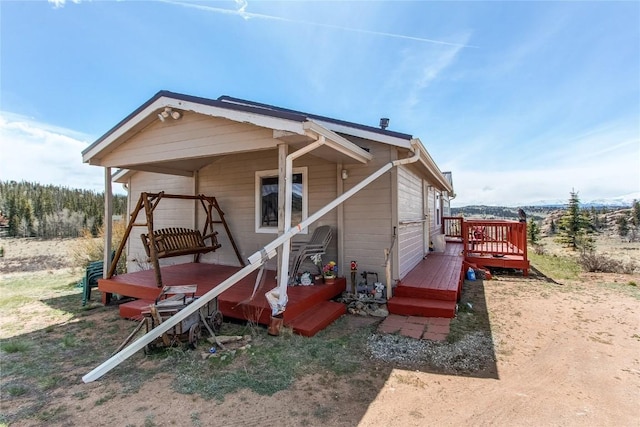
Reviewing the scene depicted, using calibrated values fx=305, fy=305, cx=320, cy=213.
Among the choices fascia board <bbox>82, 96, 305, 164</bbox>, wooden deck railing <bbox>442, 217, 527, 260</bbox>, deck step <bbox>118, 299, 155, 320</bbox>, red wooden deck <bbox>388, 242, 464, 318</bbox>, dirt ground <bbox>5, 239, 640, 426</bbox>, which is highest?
fascia board <bbox>82, 96, 305, 164</bbox>

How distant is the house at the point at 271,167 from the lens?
419 centimetres

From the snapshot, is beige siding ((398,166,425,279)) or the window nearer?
beige siding ((398,166,425,279))

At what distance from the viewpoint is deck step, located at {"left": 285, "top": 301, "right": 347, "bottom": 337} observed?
12.5ft

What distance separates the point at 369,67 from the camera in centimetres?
1036

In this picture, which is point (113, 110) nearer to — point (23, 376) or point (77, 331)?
point (77, 331)

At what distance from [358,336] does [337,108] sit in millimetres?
14773

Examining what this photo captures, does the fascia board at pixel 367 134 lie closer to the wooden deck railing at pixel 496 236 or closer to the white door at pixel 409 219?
the white door at pixel 409 219

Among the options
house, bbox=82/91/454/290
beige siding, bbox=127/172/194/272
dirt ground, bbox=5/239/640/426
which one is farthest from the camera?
beige siding, bbox=127/172/194/272

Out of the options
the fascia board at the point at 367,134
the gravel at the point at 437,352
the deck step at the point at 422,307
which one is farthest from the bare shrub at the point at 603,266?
the fascia board at the point at 367,134

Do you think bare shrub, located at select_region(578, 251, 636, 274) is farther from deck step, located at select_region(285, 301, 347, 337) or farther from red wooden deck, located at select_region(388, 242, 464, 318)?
deck step, located at select_region(285, 301, 347, 337)

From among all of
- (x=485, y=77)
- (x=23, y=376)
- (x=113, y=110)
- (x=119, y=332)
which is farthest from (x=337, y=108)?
(x=23, y=376)

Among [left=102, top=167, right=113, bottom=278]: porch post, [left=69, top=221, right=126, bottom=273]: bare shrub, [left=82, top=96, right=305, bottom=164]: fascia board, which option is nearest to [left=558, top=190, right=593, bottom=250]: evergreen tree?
[left=82, top=96, right=305, bottom=164]: fascia board

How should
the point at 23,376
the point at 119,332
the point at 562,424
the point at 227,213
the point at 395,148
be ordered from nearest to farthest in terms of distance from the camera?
the point at 562,424 → the point at 23,376 → the point at 119,332 → the point at 395,148 → the point at 227,213

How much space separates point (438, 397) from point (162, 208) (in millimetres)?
7507
